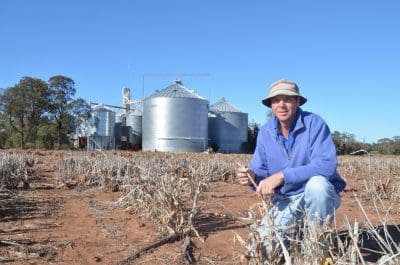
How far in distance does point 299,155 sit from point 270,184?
14.8 inches

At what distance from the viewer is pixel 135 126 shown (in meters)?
40.1

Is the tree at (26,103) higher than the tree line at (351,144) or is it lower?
higher

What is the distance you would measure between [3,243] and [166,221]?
1390 millimetres

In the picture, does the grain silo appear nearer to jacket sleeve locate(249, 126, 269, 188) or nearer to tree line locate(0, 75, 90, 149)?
tree line locate(0, 75, 90, 149)

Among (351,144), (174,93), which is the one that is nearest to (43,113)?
(174,93)

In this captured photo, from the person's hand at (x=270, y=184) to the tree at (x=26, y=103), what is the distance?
35.6m

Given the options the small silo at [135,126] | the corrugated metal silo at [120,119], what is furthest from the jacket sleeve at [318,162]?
the corrugated metal silo at [120,119]

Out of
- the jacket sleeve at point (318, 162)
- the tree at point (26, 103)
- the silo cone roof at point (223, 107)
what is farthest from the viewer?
the silo cone roof at point (223, 107)

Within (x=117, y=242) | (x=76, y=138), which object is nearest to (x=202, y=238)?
(x=117, y=242)

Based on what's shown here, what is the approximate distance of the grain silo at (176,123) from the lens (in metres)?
33.9

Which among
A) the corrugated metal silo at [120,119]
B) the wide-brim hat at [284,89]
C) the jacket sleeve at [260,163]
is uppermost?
the corrugated metal silo at [120,119]

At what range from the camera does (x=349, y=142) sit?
42.4 m

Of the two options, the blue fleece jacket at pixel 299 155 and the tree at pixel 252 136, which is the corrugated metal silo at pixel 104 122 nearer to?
the tree at pixel 252 136

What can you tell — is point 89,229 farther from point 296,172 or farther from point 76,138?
point 76,138
